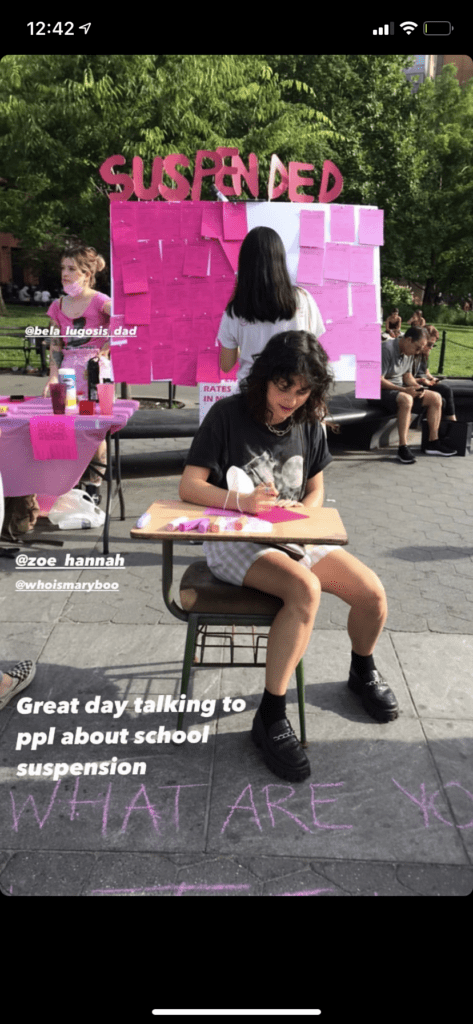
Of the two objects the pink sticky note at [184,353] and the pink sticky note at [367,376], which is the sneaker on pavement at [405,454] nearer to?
the pink sticky note at [367,376]

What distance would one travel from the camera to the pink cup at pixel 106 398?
493 cm

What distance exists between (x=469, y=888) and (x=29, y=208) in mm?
10622

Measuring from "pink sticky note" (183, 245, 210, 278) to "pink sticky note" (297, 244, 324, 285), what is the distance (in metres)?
0.67

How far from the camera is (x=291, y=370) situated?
2707 millimetres

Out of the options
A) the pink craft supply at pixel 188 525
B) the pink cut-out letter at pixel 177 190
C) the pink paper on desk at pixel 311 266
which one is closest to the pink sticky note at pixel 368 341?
the pink paper on desk at pixel 311 266

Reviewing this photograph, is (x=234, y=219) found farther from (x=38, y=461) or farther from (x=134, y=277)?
(x=38, y=461)

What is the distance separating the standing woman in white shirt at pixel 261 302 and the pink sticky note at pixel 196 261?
145 cm

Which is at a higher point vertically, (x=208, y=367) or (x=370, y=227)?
(x=370, y=227)

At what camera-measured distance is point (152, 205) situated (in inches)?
217

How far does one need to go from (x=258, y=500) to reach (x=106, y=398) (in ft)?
8.00

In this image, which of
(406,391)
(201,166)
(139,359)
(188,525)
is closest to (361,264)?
(201,166)

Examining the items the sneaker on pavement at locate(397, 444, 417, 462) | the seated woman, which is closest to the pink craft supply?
the seated woman

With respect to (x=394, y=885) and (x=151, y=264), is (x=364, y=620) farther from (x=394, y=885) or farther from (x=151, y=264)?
(x=151, y=264)

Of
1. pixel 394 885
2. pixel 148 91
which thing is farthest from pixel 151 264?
pixel 394 885
